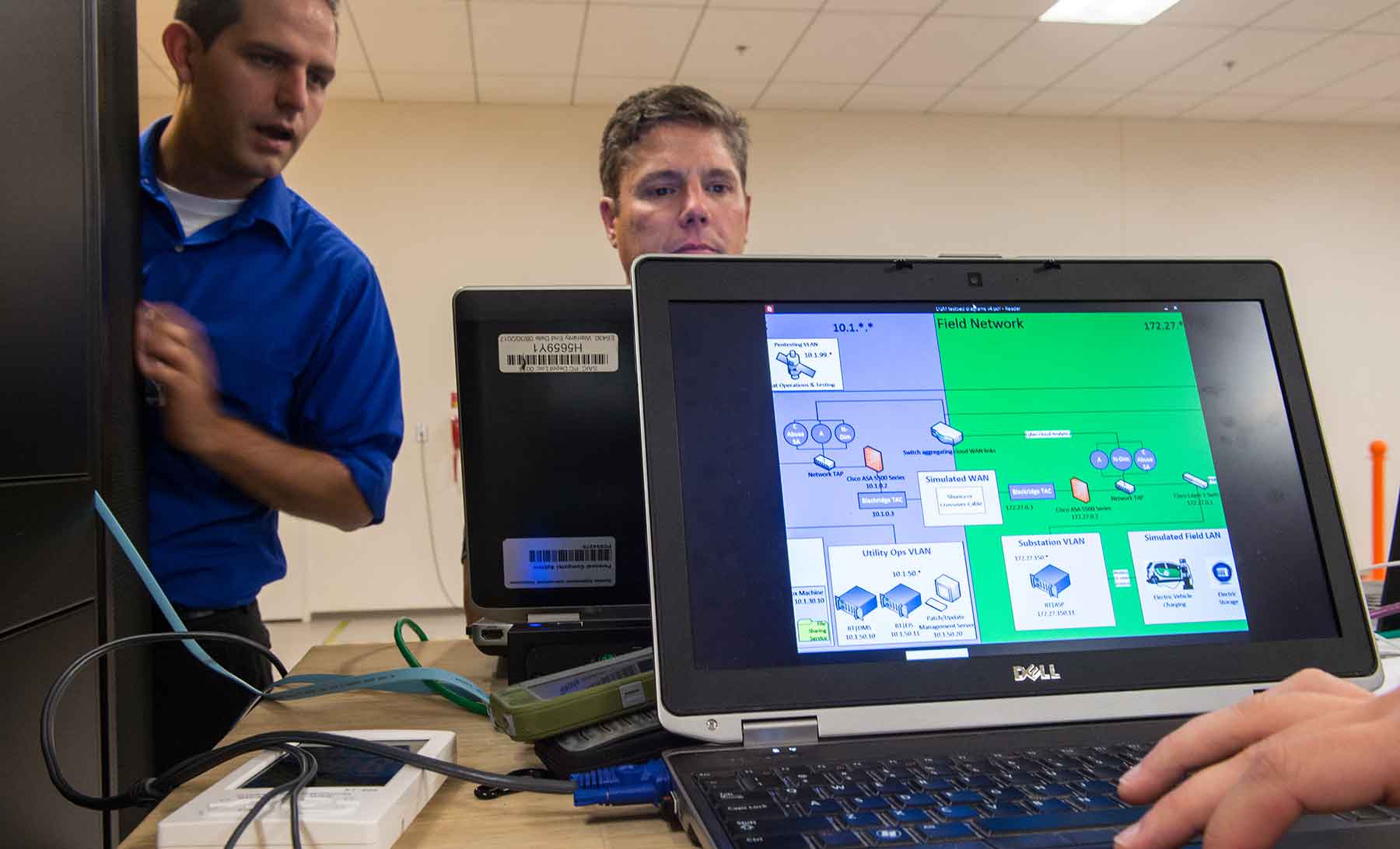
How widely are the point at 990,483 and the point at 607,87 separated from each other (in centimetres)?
414

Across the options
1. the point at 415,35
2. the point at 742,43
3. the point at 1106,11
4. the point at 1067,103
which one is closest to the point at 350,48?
the point at 415,35

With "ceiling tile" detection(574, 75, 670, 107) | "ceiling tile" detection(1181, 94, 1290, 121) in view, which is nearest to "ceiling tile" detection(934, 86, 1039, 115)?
"ceiling tile" detection(1181, 94, 1290, 121)

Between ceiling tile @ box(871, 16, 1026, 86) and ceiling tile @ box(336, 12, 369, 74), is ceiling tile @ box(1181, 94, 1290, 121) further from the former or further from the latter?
ceiling tile @ box(336, 12, 369, 74)

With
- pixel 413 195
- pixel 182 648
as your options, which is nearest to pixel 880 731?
pixel 182 648

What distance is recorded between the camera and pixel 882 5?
3.60 meters

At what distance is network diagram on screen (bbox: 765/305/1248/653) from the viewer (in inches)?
22.5

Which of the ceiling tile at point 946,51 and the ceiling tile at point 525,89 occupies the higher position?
the ceiling tile at point 525,89

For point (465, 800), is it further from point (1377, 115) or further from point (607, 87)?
point (1377, 115)

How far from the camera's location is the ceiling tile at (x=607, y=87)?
13.9 ft

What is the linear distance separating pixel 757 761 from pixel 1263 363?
470 millimetres

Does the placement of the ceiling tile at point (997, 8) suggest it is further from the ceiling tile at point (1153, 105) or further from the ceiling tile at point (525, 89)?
the ceiling tile at point (525, 89)

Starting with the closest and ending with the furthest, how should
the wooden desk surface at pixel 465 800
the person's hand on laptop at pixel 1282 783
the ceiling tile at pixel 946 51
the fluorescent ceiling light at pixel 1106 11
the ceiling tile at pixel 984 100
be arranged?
the person's hand on laptop at pixel 1282 783 → the wooden desk surface at pixel 465 800 → the fluorescent ceiling light at pixel 1106 11 → the ceiling tile at pixel 946 51 → the ceiling tile at pixel 984 100

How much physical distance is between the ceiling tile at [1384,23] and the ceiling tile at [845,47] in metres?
2.00

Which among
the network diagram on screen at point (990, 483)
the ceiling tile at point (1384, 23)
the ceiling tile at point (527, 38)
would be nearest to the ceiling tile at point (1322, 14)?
the ceiling tile at point (1384, 23)
